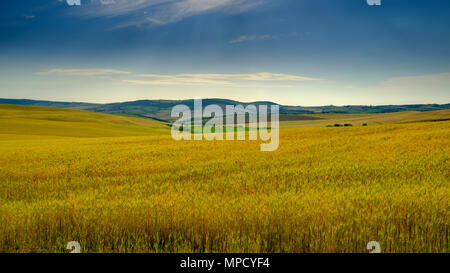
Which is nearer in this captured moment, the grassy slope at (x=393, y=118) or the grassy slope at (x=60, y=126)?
the grassy slope at (x=60, y=126)
